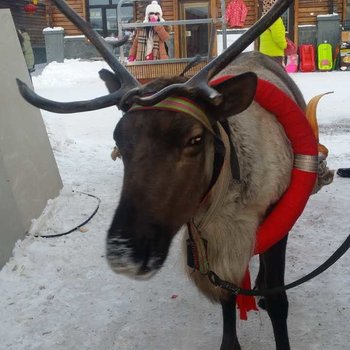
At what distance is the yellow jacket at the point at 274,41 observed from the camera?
305 inches

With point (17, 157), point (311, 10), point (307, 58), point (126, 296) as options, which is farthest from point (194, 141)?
point (311, 10)

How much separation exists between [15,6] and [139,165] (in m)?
24.4

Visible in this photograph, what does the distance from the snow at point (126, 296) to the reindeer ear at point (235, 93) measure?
3.66ft

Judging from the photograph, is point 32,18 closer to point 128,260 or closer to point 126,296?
point 126,296

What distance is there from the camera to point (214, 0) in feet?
56.9

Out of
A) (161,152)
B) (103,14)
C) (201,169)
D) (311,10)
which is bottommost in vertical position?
(201,169)

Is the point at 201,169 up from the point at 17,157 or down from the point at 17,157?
up

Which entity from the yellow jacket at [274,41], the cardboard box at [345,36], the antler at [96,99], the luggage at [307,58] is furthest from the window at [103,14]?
the antler at [96,99]

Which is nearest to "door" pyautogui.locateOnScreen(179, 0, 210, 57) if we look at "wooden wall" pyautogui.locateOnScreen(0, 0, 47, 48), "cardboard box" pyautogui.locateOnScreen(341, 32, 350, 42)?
"cardboard box" pyautogui.locateOnScreen(341, 32, 350, 42)

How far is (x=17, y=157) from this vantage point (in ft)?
14.5

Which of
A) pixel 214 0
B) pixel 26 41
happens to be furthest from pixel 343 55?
pixel 26 41

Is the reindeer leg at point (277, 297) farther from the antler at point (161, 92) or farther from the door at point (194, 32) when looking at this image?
the door at point (194, 32)

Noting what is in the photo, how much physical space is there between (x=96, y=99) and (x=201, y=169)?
576 mm

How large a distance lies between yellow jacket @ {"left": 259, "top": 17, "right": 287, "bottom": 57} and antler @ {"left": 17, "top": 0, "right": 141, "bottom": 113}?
18.2 ft
